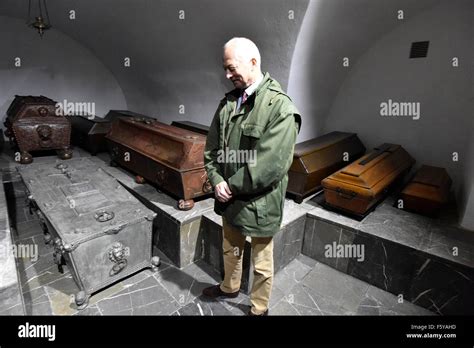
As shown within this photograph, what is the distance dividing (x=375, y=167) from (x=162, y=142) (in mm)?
2369

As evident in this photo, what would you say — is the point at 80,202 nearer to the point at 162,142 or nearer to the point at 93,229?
the point at 93,229

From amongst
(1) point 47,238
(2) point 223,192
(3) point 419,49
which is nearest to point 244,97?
(2) point 223,192

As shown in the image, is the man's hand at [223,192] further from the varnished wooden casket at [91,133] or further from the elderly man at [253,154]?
the varnished wooden casket at [91,133]

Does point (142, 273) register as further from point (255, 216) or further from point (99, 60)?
point (99, 60)

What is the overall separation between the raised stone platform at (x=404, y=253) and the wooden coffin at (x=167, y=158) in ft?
4.18

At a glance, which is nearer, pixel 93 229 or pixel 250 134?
pixel 250 134

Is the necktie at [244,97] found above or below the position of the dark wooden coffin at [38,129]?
above

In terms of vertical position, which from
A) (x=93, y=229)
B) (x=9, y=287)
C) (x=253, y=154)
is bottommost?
(x=9, y=287)

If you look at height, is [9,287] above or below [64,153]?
below

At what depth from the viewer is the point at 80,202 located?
251 centimetres

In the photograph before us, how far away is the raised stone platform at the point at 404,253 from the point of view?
209cm

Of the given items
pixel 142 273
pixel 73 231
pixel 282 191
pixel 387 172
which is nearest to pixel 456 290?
pixel 387 172

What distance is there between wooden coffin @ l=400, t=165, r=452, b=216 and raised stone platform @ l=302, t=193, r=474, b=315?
3.8 inches

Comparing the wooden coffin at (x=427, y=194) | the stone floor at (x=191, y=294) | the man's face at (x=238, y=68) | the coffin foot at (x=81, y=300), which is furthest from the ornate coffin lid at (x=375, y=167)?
the coffin foot at (x=81, y=300)
